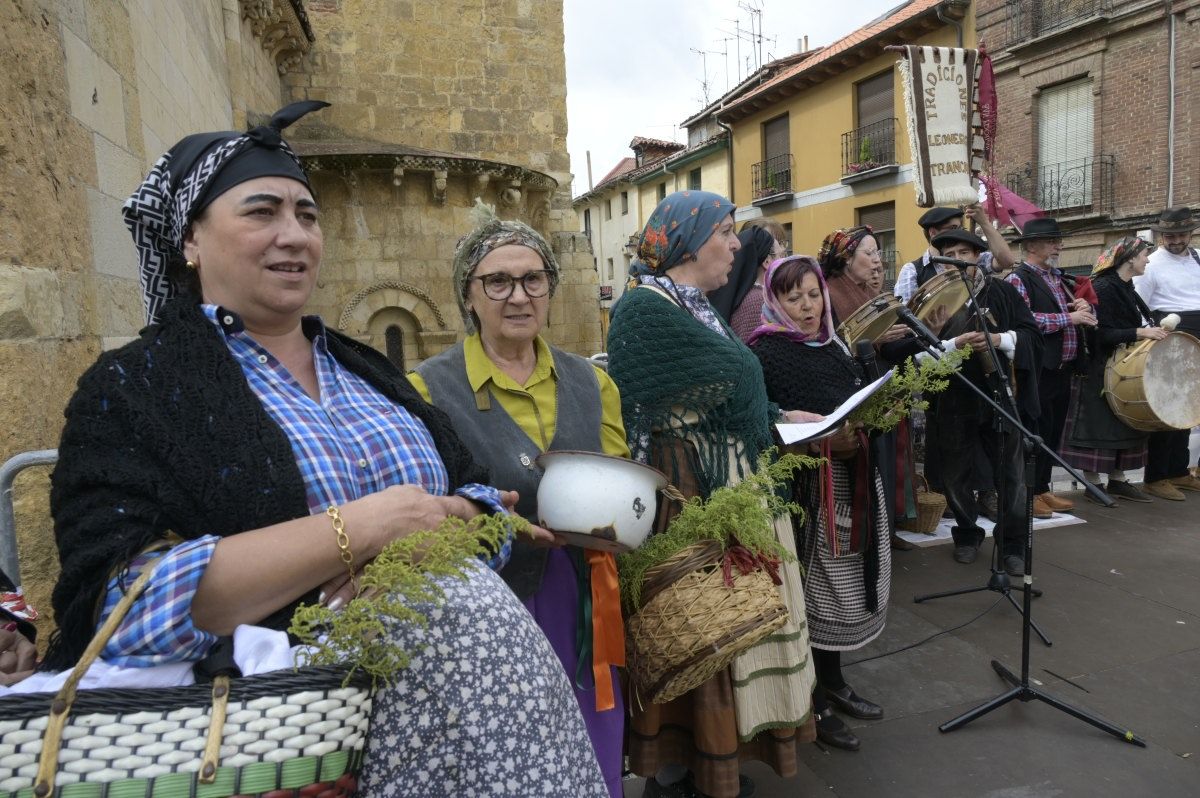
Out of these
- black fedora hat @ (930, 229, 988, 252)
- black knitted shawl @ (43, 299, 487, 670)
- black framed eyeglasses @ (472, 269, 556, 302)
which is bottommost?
black knitted shawl @ (43, 299, 487, 670)

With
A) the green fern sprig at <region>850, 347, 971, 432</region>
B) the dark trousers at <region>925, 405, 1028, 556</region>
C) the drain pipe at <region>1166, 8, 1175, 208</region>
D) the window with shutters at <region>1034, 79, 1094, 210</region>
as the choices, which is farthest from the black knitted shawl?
the window with shutters at <region>1034, 79, 1094, 210</region>

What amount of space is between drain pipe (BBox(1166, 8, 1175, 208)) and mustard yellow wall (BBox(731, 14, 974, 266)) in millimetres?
3643

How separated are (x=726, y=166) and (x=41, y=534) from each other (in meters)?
24.4

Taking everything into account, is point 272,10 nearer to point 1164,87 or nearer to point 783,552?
point 783,552

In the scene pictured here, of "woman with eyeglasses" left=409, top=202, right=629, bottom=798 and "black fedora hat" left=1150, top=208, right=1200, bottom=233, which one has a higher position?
"black fedora hat" left=1150, top=208, right=1200, bottom=233

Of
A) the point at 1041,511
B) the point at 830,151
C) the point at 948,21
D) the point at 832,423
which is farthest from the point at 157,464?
the point at 830,151

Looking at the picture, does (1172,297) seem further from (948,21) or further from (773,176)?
(773,176)

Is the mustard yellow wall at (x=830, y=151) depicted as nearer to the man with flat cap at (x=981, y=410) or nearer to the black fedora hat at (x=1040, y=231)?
the black fedora hat at (x=1040, y=231)

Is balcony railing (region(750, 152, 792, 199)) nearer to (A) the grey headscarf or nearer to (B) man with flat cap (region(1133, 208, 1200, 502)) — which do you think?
(B) man with flat cap (region(1133, 208, 1200, 502))

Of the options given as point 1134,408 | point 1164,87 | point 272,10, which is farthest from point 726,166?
point 1134,408

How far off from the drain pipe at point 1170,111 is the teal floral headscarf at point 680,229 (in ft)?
48.3

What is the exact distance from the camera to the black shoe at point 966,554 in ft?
15.0

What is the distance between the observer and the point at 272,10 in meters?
8.92

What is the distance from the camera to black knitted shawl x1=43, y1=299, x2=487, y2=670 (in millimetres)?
1013
